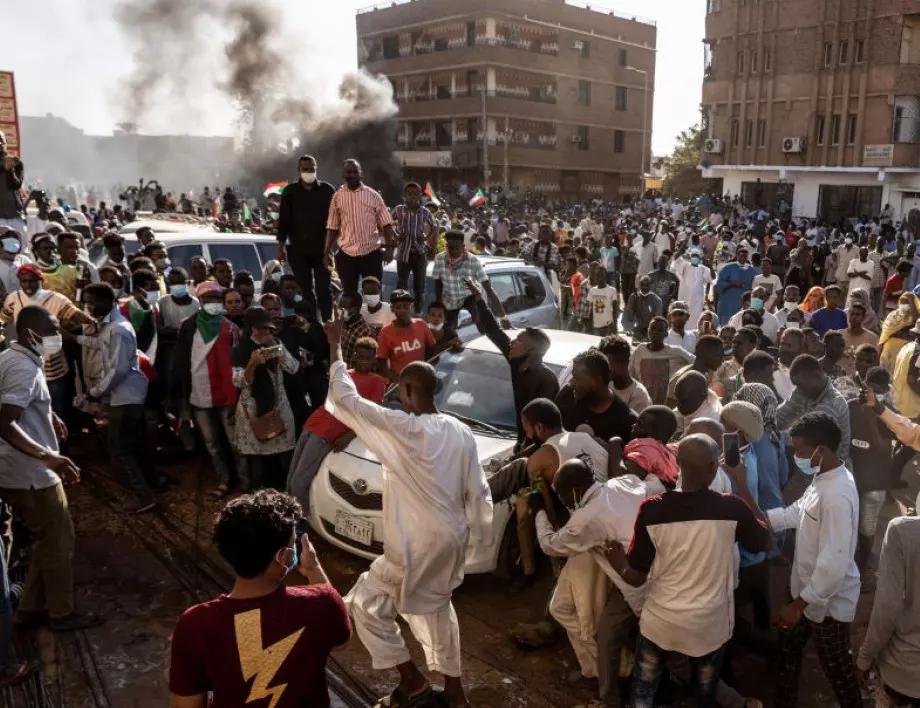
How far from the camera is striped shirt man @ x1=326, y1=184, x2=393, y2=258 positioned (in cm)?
852

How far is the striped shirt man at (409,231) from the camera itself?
9.40 meters

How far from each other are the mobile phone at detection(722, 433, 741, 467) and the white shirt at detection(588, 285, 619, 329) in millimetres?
7163

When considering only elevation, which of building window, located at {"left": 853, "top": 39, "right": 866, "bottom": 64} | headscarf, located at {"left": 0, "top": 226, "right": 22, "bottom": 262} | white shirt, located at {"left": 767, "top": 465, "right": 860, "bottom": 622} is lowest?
white shirt, located at {"left": 767, "top": 465, "right": 860, "bottom": 622}

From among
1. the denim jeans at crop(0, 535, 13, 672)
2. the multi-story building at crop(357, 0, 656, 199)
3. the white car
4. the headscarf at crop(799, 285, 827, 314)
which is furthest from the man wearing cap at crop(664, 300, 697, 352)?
the multi-story building at crop(357, 0, 656, 199)

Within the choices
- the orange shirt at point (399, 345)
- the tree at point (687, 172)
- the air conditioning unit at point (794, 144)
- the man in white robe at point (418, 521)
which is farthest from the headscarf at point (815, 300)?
the tree at point (687, 172)

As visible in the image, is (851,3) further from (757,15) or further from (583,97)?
(583,97)

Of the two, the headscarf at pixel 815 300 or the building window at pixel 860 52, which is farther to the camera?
the building window at pixel 860 52

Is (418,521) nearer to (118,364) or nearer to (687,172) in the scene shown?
(118,364)

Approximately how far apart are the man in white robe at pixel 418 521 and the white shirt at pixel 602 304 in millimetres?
7498

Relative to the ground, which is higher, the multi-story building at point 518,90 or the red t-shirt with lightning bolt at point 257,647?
the multi-story building at point 518,90

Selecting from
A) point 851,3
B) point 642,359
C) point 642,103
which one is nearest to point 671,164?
point 642,103

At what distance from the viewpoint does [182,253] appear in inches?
384

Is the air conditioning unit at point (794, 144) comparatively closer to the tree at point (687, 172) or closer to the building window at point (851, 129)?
the building window at point (851, 129)

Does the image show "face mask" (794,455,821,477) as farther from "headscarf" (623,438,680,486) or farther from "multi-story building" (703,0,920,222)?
"multi-story building" (703,0,920,222)
